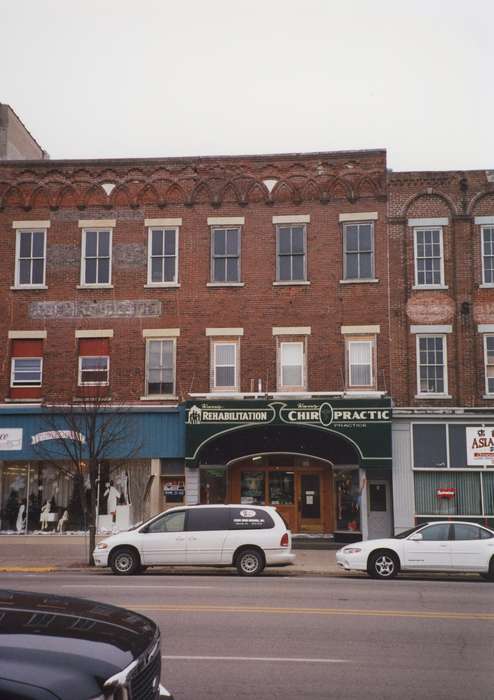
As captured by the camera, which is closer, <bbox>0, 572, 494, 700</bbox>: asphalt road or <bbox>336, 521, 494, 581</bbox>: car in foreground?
<bbox>0, 572, 494, 700</bbox>: asphalt road

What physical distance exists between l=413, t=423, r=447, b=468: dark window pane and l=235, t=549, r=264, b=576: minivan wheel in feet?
24.9

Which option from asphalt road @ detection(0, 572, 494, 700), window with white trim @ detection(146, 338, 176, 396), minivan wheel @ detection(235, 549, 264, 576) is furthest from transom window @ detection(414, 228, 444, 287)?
asphalt road @ detection(0, 572, 494, 700)

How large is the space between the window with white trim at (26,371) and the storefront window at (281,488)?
813 cm

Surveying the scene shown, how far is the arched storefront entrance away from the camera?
24.0m

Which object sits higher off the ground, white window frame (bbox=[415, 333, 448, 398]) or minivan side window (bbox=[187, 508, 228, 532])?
white window frame (bbox=[415, 333, 448, 398])

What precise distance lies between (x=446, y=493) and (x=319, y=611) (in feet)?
41.5

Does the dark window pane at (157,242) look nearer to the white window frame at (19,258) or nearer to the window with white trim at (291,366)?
the white window frame at (19,258)

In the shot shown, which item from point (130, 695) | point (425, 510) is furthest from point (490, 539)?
point (130, 695)

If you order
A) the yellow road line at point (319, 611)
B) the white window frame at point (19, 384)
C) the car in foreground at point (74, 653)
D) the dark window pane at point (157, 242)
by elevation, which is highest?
the dark window pane at point (157, 242)

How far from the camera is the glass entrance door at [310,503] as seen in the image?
81.9 ft

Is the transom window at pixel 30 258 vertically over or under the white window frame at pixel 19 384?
over

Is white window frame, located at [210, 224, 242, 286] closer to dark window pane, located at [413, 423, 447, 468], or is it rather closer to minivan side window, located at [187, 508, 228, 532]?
dark window pane, located at [413, 423, 447, 468]

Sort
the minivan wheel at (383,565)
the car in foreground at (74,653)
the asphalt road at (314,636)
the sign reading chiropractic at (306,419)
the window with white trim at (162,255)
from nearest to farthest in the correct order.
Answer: the car in foreground at (74,653) → the asphalt road at (314,636) → the minivan wheel at (383,565) → the sign reading chiropractic at (306,419) → the window with white trim at (162,255)

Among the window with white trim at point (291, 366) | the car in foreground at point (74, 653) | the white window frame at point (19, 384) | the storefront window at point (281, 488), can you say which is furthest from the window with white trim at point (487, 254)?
the car in foreground at point (74, 653)
